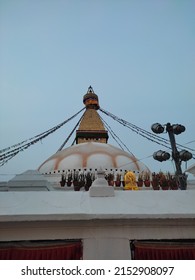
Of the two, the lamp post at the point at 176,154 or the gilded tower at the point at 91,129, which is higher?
the gilded tower at the point at 91,129

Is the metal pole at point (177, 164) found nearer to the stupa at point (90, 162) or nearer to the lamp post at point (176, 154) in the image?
the lamp post at point (176, 154)

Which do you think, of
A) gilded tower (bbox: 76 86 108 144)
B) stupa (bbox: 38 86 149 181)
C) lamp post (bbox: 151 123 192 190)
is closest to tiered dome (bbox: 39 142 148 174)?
stupa (bbox: 38 86 149 181)

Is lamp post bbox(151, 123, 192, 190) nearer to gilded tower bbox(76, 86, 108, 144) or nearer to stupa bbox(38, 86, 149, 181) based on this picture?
stupa bbox(38, 86, 149, 181)

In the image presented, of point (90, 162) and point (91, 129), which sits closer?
point (90, 162)

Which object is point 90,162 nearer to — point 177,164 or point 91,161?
point 91,161

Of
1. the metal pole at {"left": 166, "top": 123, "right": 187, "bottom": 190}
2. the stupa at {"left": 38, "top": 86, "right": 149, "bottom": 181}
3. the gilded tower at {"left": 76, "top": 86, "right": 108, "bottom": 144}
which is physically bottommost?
the metal pole at {"left": 166, "top": 123, "right": 187, "bottom": 190}

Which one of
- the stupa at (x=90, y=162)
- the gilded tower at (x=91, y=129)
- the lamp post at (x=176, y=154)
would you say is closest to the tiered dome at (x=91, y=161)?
the stupa at (x=90, y=162)

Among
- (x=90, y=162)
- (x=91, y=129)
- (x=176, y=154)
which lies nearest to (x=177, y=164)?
(x=176, y=154)

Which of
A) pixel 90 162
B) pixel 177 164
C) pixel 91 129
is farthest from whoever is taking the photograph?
pixel 91 129

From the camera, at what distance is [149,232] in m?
3.34

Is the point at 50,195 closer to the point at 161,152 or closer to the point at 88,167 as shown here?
the point at 161,152
